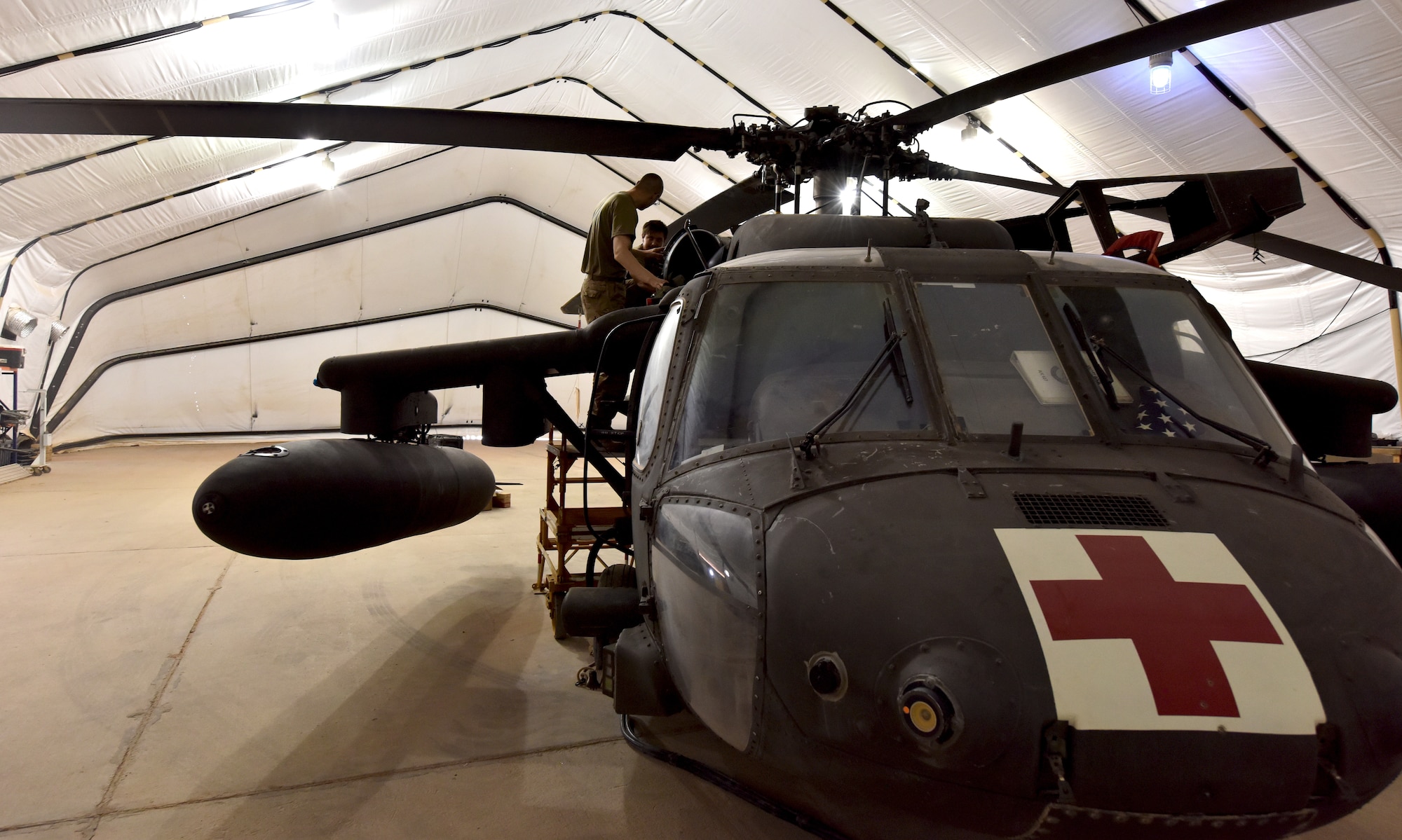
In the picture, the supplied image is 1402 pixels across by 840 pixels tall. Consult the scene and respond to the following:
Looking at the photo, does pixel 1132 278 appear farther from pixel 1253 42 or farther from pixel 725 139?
pixel 1253 42

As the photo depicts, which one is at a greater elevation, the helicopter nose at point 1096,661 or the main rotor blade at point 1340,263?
the main rotor blade at point 1340,263

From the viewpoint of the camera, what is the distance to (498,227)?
52.5ft

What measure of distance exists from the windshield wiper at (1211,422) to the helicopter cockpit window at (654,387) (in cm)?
151

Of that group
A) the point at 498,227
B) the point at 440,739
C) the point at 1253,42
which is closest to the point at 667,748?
the point at 440,739

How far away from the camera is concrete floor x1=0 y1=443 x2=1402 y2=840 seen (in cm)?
282

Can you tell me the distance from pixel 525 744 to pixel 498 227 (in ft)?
46.6

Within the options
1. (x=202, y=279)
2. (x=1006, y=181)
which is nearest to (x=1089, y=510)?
(x=1006, y=181)

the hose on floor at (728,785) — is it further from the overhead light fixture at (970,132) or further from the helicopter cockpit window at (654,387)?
the overhead light fixture at (970,132)

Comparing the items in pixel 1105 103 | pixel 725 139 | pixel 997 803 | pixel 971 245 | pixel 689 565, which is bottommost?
pixel 997 803

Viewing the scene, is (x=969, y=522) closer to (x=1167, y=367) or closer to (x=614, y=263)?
(x=1167, y=367)

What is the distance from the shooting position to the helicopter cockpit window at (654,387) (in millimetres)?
2848

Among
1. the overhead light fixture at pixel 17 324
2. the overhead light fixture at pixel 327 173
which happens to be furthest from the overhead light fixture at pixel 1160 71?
the overhead light fixture at pixel 17 324

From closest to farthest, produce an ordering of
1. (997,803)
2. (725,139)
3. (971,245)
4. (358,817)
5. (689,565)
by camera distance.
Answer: (997,803) < (689,565) < (358,817) < (971,245) < (725,139)

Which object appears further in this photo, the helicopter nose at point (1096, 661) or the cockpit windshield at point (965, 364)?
the cockpit windshield at point (965, 364)
